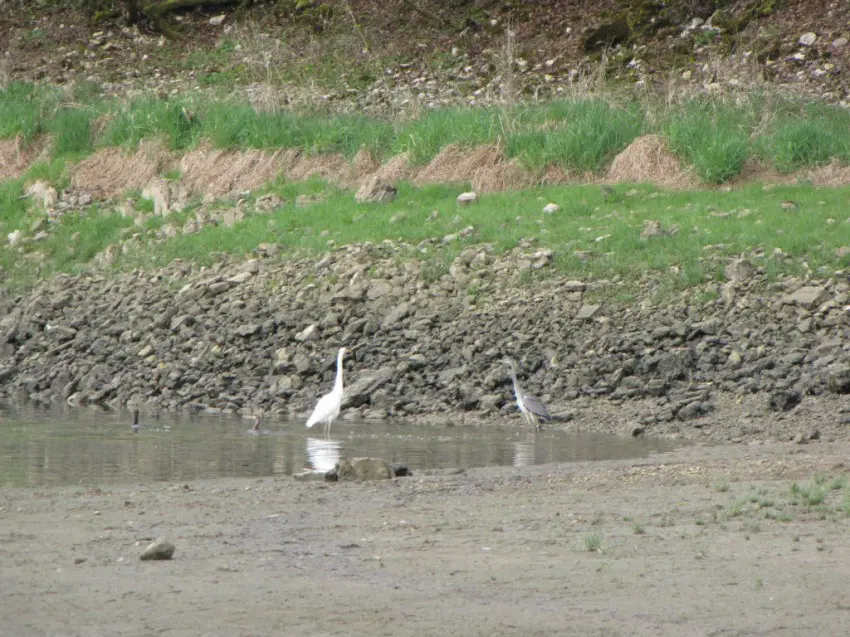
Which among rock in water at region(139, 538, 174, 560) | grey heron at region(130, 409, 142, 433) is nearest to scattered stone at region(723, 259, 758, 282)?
grey heron at region(130, 409, 142, 433)

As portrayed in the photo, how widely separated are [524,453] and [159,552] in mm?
5914

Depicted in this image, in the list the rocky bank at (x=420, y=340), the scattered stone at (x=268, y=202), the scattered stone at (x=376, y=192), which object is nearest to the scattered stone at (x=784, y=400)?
the rocky bank at (x=420, y=340)

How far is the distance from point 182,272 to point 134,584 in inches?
550

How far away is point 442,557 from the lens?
687 centimetres

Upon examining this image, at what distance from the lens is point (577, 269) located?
1683 cm

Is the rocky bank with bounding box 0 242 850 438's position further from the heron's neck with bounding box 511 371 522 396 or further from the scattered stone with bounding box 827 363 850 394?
the heron's neck with bounding box 511 371 522 396

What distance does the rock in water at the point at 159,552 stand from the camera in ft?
22.1

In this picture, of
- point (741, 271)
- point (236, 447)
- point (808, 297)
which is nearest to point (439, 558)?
point (236, 447)

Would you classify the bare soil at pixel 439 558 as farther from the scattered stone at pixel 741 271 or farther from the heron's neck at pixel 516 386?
the scattered stone at pixel 741 271

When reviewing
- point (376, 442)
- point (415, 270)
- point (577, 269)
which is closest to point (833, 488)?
point (376, 442)

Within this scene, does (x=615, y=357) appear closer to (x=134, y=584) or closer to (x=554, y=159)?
(x=554, y=159)

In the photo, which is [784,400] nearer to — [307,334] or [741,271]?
[741,271]

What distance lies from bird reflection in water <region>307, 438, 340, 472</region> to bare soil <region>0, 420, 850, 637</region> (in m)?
1.56

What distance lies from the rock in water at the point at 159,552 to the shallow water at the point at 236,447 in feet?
12.0
